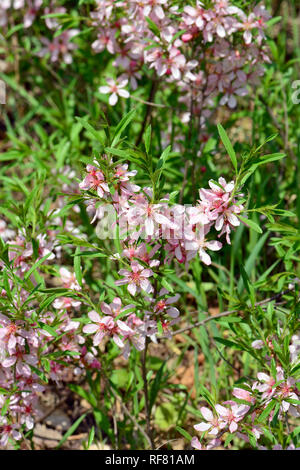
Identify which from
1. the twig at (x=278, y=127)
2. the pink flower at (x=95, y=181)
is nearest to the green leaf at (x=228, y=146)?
the pink flower at (x=95, y=181)

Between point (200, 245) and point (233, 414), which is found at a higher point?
point (200, 245)

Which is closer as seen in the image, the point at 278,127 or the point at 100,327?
the point at 100,327

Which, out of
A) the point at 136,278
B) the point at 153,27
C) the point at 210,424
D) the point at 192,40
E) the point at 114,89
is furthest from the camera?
the point at 114,89

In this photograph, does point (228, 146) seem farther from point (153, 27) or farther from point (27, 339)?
point (27, 339)

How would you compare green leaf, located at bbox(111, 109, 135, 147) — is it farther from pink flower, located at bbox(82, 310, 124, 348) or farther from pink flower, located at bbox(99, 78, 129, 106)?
pink flower, located at bbox(99, 78, 129, 106)

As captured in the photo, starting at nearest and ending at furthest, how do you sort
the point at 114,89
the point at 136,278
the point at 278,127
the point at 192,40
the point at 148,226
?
the point at 148,226 → the point at 136,278 → the point at 192,40 → the point at 114,89 → the point at 278,127

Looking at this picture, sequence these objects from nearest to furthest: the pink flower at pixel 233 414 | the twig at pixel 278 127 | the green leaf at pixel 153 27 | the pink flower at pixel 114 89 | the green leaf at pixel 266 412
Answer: the green leaf at pixel 266 412, the pink flower at pixel 233 414, the green leaf at pixel 153 27, the pink flower at pixel 114 89, the twig at pixel 278 127

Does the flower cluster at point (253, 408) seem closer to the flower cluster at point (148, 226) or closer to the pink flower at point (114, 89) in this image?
the flower cluster at point (148, 226)

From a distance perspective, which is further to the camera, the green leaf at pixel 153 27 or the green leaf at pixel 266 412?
the green leaf at pixel 153 27

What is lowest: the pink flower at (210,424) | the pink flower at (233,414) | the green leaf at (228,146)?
the pink flower at (210,424)

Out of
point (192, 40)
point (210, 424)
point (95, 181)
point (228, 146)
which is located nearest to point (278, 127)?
point (192, 40)

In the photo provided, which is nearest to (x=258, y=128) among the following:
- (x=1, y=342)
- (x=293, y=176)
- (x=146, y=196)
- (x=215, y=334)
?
(x=293, y=176)
